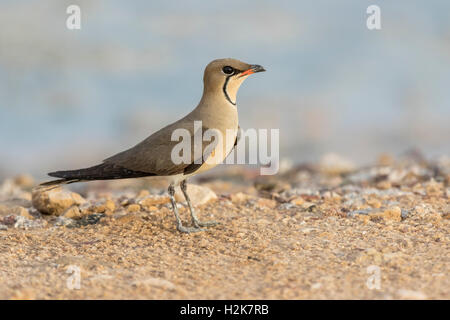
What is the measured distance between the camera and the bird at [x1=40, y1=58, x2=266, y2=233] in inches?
242

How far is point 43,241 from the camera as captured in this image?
6.13 meters

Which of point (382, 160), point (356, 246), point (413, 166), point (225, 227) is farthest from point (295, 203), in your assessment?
point (382, 160)

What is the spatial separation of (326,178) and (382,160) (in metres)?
1.49

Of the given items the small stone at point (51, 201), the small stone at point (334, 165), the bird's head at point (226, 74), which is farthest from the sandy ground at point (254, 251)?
the small stone at point (334, 165)

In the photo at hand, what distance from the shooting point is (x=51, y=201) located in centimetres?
724

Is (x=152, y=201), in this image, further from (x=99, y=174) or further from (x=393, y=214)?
(x=393, y=214)

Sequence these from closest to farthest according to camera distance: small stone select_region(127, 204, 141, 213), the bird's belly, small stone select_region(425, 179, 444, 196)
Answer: the bird's belly < small stone select_region(127, 204, 141, 213) < small stone select_region(425, 179, 444, 196)

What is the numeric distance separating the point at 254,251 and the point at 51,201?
9.55 ft

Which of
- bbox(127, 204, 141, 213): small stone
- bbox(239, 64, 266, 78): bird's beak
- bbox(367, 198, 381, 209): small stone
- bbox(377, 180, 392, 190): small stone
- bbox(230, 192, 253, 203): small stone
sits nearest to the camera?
bbox(239, 64, 266, 78): bird's beak

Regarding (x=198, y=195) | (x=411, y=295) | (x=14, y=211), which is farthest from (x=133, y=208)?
(x=411, y=295)

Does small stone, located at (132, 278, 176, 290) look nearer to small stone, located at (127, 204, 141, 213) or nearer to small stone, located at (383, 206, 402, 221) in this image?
small stone, located at (127, 204, 141, 213)

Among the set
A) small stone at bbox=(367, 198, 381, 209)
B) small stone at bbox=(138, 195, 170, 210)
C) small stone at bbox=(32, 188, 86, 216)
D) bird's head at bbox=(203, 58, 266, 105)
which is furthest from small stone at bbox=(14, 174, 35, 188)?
small stone at bbox=(367, 198, 381, 209)

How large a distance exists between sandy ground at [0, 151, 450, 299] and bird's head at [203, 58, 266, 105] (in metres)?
1.41
